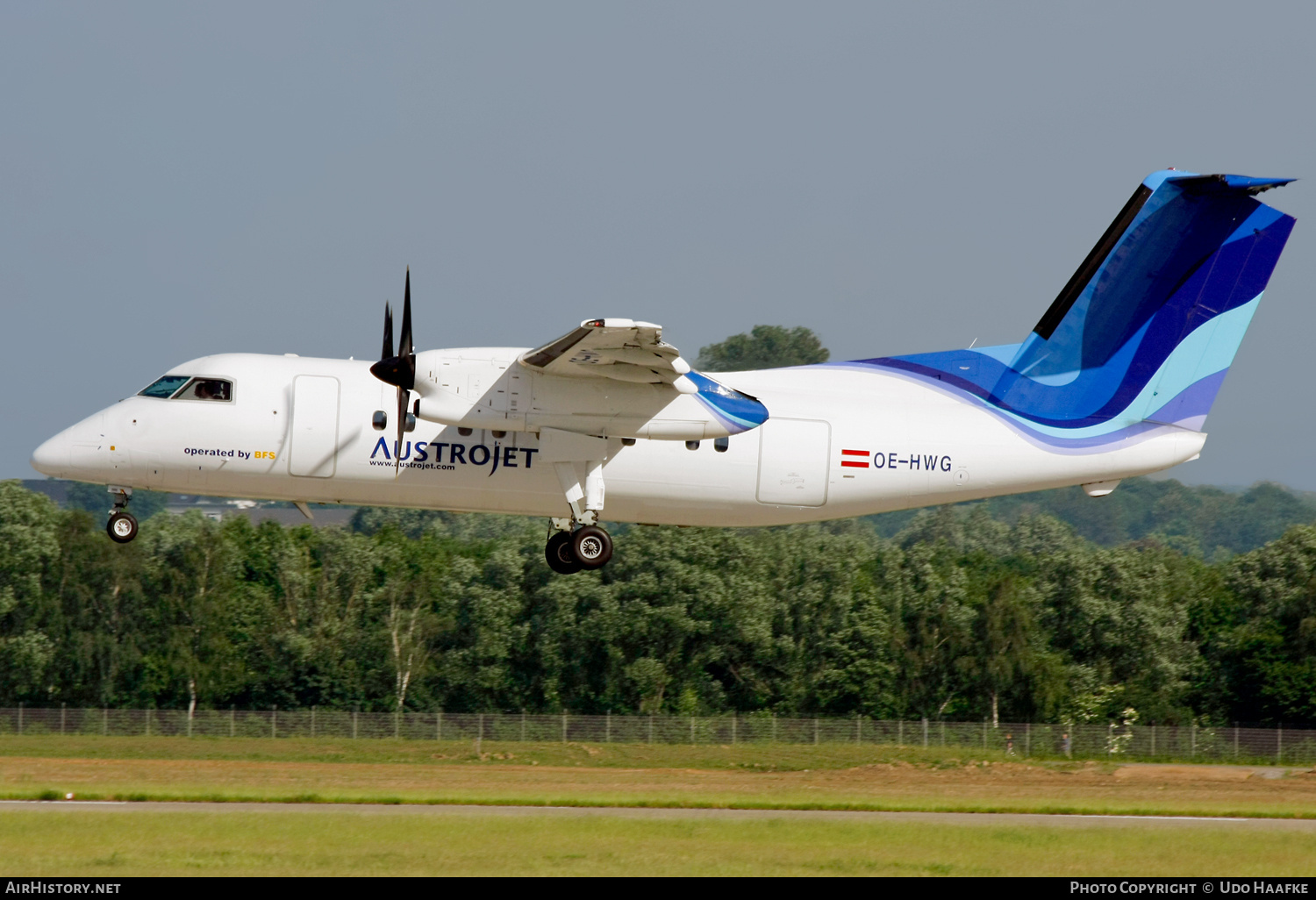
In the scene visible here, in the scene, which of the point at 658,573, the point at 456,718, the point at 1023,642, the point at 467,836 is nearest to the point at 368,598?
the point at 658,573

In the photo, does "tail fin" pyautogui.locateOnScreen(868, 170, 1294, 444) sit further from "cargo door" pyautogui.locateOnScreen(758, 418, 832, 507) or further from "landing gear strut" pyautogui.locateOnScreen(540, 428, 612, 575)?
"landing gear strut" pyautogui.locateOnScreen(540, 428, 612, 575)

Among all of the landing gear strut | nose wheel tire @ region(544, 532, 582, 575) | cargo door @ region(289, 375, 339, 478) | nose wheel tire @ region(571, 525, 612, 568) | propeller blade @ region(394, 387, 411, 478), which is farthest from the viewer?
nose wheel tire @ region(544, 532, 582, 575)

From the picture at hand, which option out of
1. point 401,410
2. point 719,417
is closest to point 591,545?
point 719,417

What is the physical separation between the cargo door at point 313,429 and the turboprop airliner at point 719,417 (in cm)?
2

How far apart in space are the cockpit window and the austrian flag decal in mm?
8432

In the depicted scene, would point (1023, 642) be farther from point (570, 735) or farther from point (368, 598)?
point (368, 598)

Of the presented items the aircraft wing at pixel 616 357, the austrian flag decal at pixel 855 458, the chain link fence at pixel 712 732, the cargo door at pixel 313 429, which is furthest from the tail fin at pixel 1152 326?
the chain link fence at pixel 712 732

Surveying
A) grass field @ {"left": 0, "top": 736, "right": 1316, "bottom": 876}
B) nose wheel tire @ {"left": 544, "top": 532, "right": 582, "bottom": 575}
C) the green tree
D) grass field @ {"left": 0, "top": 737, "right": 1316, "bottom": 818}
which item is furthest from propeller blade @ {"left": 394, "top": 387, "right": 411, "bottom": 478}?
the green tree

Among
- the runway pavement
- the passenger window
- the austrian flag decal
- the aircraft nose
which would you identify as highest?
the passenger window

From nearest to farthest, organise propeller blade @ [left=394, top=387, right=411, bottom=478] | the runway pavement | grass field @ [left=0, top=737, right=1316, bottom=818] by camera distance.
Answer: the runway pavement
propeller blade @ [left=394, top=387, right=411, bottom=478]
grass field @ [left=0, top=737, right=1316, bottom=818]

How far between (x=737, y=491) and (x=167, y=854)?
27.2ft

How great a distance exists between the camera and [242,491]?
1827 centimetres

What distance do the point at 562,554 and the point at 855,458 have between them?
4.03 meters

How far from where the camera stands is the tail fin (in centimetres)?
2006
